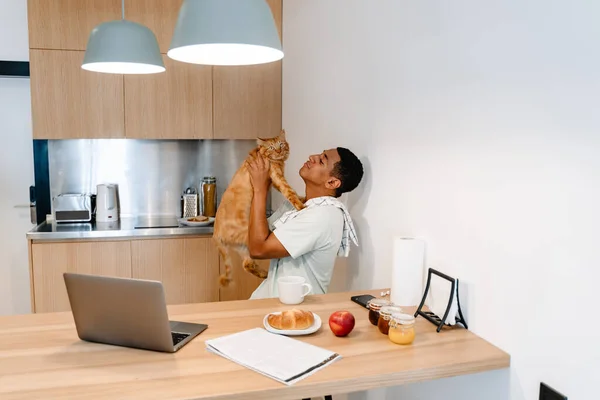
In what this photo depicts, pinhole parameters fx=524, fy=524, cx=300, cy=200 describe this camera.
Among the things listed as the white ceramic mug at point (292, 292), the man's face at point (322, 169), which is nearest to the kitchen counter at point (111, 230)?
the man's face at point (322, 169)

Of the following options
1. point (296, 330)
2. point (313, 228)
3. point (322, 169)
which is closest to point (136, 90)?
point (322, 169)

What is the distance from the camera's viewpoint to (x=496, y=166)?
4.88 ft

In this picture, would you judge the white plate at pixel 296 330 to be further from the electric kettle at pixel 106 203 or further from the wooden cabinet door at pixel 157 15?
the wooden cabinet door at pixel 157 15

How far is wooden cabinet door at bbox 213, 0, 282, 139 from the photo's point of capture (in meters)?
3.68

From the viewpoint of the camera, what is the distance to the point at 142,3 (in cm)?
350

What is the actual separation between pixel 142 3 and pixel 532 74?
114 inches

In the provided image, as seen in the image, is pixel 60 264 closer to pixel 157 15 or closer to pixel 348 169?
pixel 157 15

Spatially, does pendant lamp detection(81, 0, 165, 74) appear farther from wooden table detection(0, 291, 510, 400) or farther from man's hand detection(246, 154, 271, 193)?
wooden table detection(0, 291, 510, 400)

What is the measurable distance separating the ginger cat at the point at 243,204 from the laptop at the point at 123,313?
1067 millimetres

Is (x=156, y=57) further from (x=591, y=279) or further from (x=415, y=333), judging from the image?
(x=591, y=279)

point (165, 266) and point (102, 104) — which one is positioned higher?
point (102, 104)

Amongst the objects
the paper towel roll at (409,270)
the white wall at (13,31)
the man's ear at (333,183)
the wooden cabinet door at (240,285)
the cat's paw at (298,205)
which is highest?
the white wall at (13,31)

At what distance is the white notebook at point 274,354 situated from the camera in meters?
1.29

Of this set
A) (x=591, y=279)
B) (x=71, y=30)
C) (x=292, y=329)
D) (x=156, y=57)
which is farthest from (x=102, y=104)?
(x=591, y=279)
